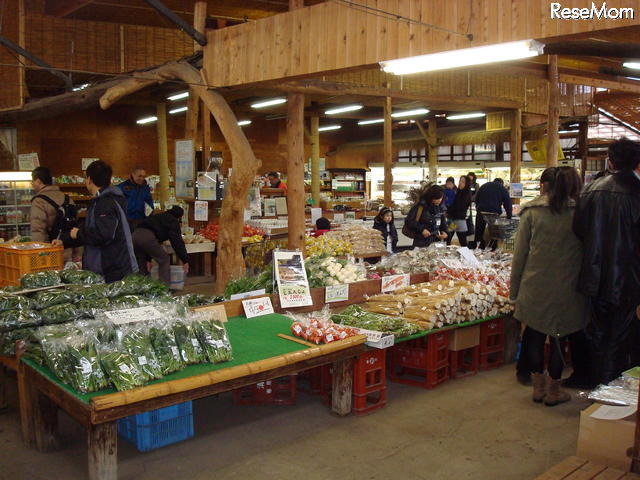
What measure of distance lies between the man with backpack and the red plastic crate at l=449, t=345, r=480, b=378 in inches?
173

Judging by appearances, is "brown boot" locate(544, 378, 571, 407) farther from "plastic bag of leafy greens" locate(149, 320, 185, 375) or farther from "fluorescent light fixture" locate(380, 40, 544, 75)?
"plastic bag of leafy greens" locate(149, 320, 185, 375)

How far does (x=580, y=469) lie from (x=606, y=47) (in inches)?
170

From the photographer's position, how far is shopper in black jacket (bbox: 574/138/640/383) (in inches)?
164

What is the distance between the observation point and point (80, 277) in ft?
14.8

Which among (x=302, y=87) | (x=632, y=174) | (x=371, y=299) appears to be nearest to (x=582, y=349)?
(x=632, y=174)

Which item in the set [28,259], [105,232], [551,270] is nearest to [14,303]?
[105,232]

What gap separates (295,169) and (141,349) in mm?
4738

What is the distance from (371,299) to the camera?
5.41 m

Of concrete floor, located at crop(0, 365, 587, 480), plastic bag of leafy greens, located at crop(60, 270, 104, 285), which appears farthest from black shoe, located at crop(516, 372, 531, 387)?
plastic bag of leafy greens, located at crop(60, 270, 104, 285)

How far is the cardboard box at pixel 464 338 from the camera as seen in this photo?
5098 millimetres

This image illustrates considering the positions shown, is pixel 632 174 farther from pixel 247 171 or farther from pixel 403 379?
pixel 247 171

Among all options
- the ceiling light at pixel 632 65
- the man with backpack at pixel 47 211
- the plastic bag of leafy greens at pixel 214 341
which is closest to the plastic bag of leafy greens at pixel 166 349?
the plastic bag of leafy greens at pixel 214 341

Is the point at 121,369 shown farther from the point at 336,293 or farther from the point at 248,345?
the point at 336,293

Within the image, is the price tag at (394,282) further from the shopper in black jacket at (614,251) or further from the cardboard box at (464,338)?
the shopper in black jacket at (614,251)
